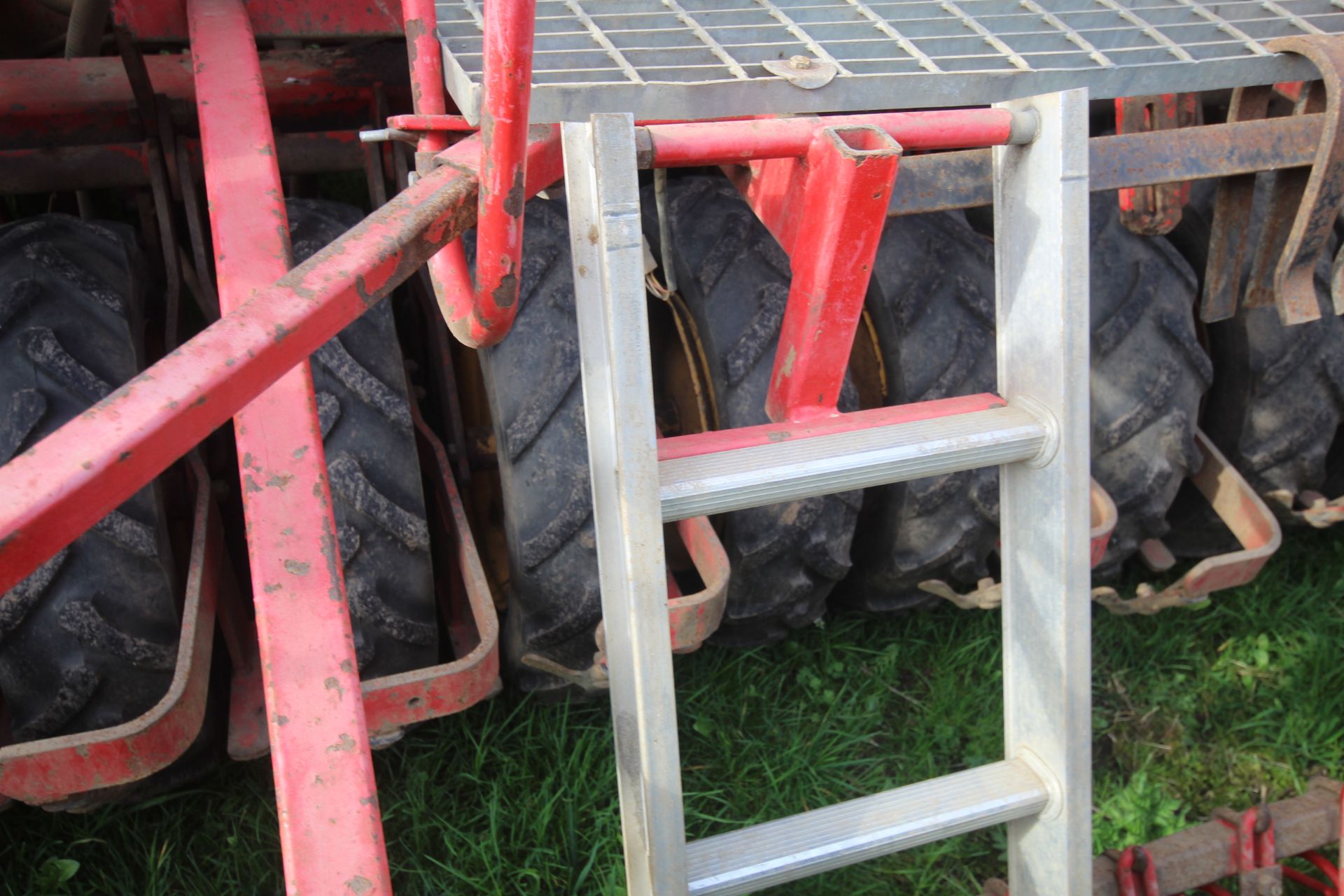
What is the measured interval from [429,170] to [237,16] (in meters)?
0.54

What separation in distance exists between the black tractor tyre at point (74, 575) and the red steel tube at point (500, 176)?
61 centimetres

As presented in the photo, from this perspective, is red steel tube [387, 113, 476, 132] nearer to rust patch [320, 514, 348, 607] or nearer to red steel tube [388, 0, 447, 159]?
red steel tube [388, 0, 447, 159]

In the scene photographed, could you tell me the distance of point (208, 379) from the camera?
907 millimetres

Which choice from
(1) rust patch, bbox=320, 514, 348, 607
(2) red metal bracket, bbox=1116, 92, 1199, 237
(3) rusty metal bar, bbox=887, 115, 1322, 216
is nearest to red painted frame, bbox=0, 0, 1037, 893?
(1) rust patch, bbox=320, 514, 348, 607

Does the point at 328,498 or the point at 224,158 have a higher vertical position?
the point at 224,158

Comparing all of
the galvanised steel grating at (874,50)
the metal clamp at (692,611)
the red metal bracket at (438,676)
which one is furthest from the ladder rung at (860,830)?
the galvanised steel grating at (874,50)

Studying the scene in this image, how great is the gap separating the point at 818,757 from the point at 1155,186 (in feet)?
3.90

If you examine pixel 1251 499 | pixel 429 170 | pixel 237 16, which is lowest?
pixel 1251 499

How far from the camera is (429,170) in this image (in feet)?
4.06

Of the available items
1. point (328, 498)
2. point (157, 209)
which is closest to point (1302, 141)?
point (328, 498)

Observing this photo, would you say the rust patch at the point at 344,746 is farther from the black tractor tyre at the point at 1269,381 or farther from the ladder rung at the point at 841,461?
the black tractor tyre at the point at 1269,381

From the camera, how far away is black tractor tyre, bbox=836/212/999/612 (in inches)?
71.4

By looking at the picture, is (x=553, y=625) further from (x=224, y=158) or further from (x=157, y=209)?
(x=157, y=209)

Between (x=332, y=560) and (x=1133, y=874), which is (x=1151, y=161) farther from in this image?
(x=332, y=560)
